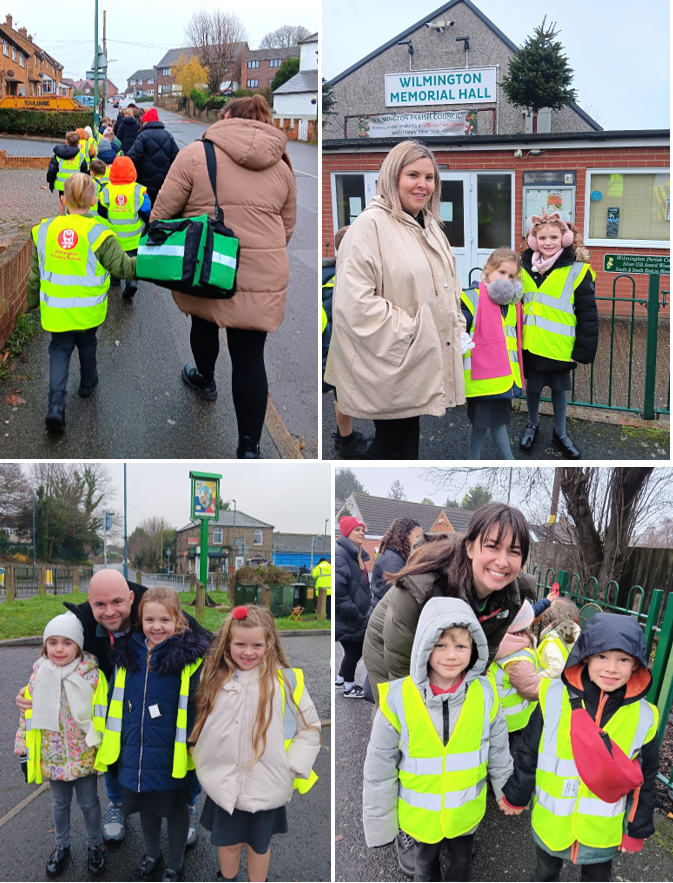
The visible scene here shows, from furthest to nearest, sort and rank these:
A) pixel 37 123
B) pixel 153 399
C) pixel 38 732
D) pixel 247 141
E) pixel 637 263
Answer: pixel 37 123
pixel 637 263
pixel 153 399
pixel 247 141
pixel 38 732

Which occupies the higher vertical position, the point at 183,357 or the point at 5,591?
the point at 183,357

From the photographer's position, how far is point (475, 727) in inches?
114

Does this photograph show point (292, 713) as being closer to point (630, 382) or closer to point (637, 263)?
point (630, 382)

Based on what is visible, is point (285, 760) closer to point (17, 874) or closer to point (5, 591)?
point (17, 874)

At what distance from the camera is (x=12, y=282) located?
6.14 metres

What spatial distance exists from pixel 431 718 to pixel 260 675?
2.51ft

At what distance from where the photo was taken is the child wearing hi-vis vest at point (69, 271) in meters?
4.58

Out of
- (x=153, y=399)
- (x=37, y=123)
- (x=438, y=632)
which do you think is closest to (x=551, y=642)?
(x=438, y=632)

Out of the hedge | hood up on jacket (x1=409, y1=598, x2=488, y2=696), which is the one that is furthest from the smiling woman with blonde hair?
the hedge

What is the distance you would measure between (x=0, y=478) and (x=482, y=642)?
7820 mm

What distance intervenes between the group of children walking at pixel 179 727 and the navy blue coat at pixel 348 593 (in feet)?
5.88

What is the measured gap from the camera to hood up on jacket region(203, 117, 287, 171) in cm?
367

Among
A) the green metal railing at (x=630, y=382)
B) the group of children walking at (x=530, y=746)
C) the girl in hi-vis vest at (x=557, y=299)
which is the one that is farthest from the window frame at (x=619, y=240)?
the group of children walking at (x=530, y=746)

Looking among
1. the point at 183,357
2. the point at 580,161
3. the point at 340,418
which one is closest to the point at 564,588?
the point at 340,418
